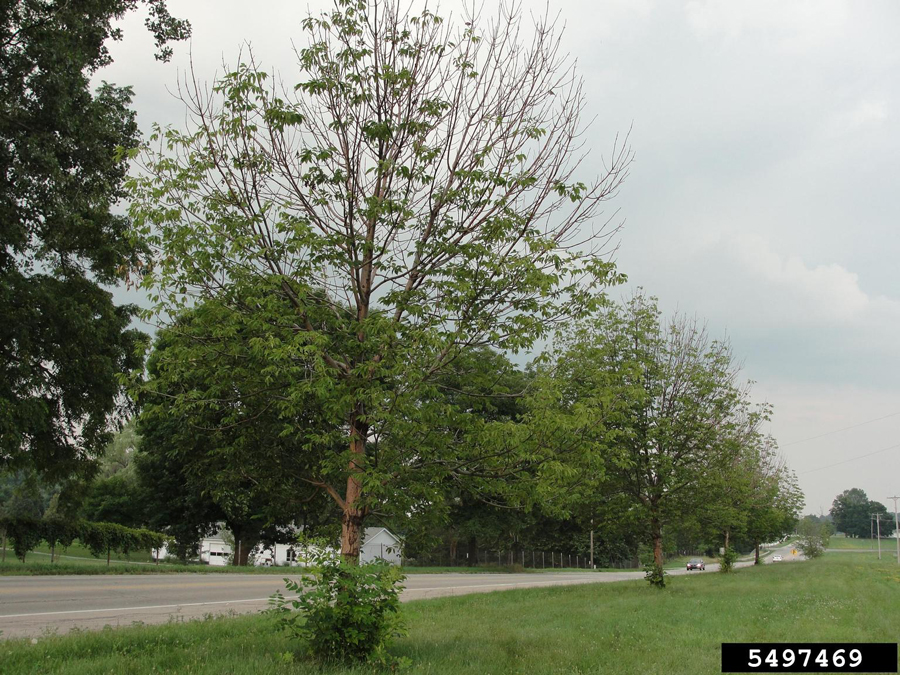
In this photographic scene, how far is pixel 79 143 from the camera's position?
1680 cm

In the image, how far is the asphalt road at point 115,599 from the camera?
12.0 m

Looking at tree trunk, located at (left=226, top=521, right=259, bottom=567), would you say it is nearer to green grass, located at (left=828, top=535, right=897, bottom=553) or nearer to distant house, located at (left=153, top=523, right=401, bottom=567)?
distant house, located at (left=153, top=523, right=401, bottom=567)

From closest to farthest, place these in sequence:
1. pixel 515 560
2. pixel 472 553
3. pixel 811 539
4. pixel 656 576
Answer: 1. pixel 656 576
2. pixel 472 553
3. pixel 515 560
4. pixel 811 539

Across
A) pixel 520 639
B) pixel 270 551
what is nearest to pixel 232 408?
pixel 520 639

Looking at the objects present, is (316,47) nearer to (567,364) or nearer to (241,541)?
(567,364)

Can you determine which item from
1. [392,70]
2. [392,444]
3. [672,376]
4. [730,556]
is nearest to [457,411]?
[392,444]

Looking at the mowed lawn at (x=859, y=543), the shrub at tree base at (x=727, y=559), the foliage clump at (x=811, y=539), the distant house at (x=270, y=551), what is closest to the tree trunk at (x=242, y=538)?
the distant house at (x=270, y=551)

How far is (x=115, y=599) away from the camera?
52.0ft

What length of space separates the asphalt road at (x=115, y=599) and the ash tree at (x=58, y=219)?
3.40m

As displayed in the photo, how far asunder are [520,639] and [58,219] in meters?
13.6

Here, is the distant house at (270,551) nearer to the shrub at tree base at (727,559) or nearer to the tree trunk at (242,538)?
the tree trunk at (242,538)

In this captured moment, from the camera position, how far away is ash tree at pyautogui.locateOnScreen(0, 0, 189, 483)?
1565 cm

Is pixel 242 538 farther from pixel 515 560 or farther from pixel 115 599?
pixel 515 560

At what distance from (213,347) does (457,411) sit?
9.37 feet
